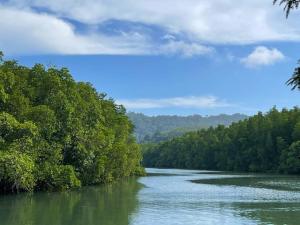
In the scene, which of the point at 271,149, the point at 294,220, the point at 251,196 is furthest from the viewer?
the point at 271,149

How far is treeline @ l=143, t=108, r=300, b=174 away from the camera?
116625mm

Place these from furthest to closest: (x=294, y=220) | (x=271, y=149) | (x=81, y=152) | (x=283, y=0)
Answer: (x=271, y=149) → (x=81, y=152) → (x=294, y=220) → (x=283, y=0)

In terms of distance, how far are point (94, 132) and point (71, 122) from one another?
7.12 metres

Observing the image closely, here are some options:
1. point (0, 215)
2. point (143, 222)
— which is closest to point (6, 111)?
point (0, 215)

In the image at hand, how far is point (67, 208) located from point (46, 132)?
1312cm

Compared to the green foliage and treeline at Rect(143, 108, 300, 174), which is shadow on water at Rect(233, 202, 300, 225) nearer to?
the green foliage

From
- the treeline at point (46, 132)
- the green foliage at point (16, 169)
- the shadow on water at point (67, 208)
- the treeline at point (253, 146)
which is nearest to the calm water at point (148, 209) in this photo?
the shadow on water at point (67, 208)

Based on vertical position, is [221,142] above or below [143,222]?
above

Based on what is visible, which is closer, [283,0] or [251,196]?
[283,0]

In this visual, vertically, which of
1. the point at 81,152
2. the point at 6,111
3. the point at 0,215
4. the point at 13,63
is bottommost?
the point at 0,215

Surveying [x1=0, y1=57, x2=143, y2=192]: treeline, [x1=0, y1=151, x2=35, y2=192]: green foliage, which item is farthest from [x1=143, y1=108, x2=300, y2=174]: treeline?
[x1=0, y1=151, x2=35, y2=192]: green foliage

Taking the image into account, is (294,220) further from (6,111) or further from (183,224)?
(6,111)

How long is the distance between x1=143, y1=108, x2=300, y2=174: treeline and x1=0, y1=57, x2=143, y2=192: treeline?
58.2 meters

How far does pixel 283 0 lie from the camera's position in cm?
1352
